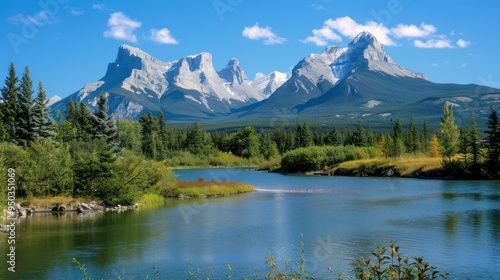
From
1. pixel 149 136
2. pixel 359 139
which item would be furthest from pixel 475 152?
pixel 149 136

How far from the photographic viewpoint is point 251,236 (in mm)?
30625

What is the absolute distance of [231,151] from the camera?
15412cm

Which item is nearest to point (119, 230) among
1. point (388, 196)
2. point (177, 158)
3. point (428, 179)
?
point (388, 196)

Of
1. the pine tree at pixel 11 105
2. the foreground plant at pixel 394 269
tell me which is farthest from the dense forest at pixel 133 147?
the foreground plant at pixel 394 269

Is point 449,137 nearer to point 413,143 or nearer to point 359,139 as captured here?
point 413,143

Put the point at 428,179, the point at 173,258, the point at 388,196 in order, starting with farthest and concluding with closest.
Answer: the point at 428,179
the point at 388,196
the point at 173,258

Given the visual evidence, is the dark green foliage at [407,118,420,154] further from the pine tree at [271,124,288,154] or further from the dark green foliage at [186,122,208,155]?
the dark green foliage at [186,122,208,155]

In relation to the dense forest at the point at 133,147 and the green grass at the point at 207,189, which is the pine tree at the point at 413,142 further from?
the green grass at the point at 207,189

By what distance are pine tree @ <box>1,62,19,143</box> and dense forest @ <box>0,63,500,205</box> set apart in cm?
10

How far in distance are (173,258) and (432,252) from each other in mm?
12614

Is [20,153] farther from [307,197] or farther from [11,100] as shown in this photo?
[307,197]

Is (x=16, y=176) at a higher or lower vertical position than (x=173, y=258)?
higher

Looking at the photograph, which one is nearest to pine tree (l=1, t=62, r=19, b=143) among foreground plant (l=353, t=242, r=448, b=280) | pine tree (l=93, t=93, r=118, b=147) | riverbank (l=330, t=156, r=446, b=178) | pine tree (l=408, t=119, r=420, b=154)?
pine tree (l=93, t=93, r=118, b=147)

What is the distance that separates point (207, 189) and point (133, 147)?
5427 centimetres
